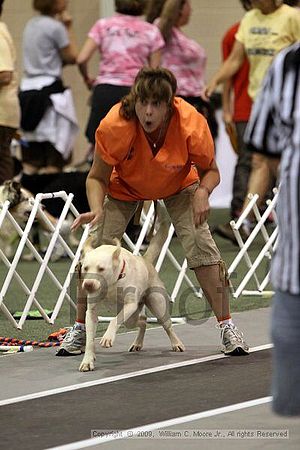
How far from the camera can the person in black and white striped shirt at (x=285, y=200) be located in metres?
2.70

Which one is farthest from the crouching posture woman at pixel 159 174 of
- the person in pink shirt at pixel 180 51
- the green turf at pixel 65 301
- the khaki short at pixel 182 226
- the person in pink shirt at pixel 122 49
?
the person in pink shirt at pixel 180 51

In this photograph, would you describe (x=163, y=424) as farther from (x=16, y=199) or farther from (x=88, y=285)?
(x=16, y=199)

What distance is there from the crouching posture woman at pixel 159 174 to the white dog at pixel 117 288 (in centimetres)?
15

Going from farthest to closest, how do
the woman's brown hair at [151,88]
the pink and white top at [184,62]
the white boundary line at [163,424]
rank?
the pink and white top at [184,62]
the woman's brown hair at [151,88]
the white boundary line at [163,424]

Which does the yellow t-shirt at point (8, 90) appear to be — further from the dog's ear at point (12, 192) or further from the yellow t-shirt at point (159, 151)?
the yellow t-shirt at point (159, 151)

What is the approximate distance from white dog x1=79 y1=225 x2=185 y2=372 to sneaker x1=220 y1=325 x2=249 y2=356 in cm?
23

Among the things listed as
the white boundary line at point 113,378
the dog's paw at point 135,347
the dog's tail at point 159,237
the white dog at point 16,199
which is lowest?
the white dog at point 16,199

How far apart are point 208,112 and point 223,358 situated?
4.37 m

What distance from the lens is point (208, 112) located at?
29.7 ft

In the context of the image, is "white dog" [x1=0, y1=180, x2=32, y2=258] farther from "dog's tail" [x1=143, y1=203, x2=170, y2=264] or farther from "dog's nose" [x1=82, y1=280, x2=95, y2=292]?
"dog's nose" [x1=82, y1=280, x2=95, y2=292]

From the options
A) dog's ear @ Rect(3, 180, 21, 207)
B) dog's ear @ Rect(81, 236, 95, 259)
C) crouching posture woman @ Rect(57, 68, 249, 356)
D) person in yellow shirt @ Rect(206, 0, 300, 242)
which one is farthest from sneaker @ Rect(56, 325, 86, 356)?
person in yellow shirt @ Rect(206, 0, 300, 242)

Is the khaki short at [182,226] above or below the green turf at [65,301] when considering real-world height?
above

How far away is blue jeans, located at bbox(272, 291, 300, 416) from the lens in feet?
8.99

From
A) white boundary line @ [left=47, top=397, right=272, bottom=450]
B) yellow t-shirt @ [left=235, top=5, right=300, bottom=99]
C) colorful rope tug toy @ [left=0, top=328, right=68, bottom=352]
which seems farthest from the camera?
yellow t-shirt @ [left=235, top=5, right=300, bottom=99]
